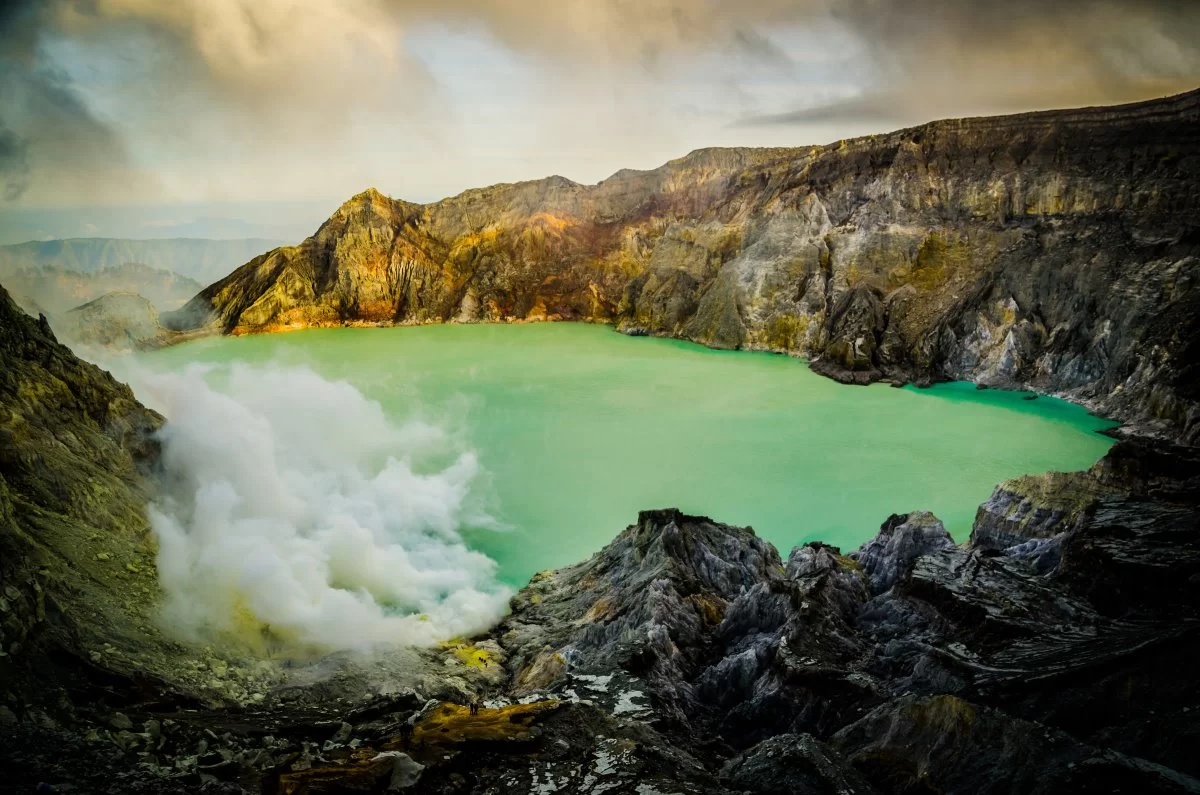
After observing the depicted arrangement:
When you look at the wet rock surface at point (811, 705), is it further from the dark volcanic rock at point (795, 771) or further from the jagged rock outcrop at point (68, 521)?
the jagged rock outcrop at point (68, 521)

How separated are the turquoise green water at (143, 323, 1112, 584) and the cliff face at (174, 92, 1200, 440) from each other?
296cm

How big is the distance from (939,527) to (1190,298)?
964 inches

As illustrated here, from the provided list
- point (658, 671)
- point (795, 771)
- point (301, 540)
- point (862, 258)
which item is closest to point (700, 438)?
point (301, 540)

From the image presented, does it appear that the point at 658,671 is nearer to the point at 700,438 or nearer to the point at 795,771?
the point at 795,771

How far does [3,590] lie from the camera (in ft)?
16.9

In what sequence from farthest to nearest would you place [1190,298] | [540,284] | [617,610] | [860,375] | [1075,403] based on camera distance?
1. [540,284]
2. [860,375]
3. [1075,403]
4. [1190,298]
5. [617,610]

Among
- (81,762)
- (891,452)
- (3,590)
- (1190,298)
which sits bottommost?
(891,452)

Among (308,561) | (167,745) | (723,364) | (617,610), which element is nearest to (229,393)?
(308,561)

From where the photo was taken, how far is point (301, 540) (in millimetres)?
10984

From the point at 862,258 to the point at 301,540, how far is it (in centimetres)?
3800

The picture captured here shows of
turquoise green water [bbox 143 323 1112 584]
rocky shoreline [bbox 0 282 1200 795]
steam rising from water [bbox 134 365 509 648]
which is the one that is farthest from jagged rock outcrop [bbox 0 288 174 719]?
turquoise green water [bbox 143 323 1112 584]

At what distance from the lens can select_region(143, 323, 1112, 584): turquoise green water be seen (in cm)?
1730

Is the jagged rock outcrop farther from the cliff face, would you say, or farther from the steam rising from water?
the cliff face

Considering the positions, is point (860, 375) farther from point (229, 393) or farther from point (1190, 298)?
point (229, 393)
